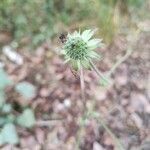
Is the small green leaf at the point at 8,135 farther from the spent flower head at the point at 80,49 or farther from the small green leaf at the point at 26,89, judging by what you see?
the spent flower head at the point at 80,49

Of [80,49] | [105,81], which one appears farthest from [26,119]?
[80,49]

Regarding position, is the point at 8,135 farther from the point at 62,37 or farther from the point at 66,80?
the point at 62,37

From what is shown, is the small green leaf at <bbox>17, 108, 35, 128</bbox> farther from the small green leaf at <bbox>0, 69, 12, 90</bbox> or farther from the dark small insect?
the dark small insect

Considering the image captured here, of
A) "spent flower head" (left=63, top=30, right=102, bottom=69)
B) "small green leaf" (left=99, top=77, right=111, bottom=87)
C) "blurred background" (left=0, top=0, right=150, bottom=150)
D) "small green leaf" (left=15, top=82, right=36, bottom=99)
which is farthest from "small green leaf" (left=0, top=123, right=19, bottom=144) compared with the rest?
"spent flower head" (left=63, top=30, right=102, bottom=69)

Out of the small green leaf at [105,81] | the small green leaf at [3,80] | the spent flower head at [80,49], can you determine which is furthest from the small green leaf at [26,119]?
the spent flower head at [80,49]

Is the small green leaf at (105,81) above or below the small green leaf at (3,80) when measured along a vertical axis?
below

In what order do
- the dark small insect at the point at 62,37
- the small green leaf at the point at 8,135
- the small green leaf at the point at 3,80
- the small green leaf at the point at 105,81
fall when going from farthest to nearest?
the small green leaf at the point at 3,80 < the small green leaf at the point at 8,135 < the small green leaf at the point at 105,81 < the dark small insect at the point at 62,37

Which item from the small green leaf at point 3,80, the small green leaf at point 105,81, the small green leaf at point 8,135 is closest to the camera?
the small green leaf at point 105,81

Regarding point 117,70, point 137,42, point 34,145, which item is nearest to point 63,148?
point 34,145
